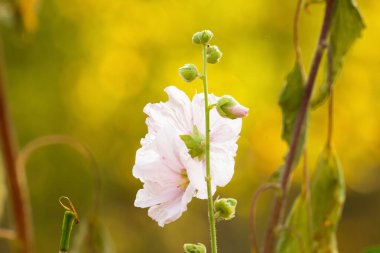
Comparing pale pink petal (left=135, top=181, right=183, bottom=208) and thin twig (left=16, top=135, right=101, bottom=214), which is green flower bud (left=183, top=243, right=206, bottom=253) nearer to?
pale pink petal (left=135, top=181, right=183, bottom=208)

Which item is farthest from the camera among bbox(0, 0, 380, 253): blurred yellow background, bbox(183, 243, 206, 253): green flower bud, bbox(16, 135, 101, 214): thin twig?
bbox(0, 0, 380, 253): blurred yellow background

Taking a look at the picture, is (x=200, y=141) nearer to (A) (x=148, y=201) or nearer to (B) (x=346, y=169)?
(A) (x=148, y=201)

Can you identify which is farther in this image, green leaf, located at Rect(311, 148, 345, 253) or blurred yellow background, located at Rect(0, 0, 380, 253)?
blurred yellow background, located at Rect(0, 0, 380, 253)

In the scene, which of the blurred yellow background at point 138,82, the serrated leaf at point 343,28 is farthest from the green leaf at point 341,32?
the blurred yellow background at point 138,82

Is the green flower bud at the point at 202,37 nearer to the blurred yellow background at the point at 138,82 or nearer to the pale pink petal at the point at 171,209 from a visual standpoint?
the pale pink petal at the point at 171,209

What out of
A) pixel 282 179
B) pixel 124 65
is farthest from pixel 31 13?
pixel 124 65

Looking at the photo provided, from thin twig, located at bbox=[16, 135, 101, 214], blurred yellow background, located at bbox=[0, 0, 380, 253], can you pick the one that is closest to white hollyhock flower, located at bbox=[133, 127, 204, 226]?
thin twig, located at bbox=[16, 135, 101, 214]

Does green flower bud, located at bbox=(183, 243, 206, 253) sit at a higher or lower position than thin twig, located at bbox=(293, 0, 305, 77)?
lower

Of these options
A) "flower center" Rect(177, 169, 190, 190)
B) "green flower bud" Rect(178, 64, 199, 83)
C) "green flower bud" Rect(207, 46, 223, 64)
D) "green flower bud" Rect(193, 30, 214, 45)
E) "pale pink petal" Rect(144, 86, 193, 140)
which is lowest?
"flower center" Rect(177, 169, 190, 190)
